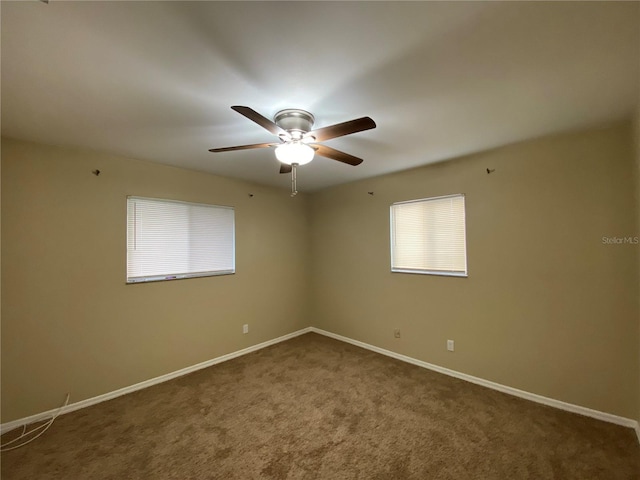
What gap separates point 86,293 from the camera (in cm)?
251

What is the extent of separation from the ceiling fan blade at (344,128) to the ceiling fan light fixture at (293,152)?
0.11 meters

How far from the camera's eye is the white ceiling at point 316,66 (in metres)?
1.08

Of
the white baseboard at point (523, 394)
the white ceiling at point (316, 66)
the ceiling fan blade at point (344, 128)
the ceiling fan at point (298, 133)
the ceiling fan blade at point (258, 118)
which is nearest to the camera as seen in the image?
the white ceiling at point (316, 66)

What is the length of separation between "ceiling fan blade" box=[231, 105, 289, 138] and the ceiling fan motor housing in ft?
0.20

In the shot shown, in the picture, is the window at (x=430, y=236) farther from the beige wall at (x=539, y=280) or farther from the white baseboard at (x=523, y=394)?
the white baseboard at (x=523, y=394)

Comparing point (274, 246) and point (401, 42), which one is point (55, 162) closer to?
point (274, 246)

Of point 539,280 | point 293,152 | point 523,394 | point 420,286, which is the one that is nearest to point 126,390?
point 293,152

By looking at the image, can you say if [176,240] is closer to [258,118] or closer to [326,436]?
[258,118]

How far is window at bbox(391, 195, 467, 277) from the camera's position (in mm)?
2943

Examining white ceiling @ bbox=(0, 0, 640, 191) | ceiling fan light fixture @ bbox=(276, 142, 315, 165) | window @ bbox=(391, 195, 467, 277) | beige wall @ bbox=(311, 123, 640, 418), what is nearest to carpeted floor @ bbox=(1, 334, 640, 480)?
beige wall @ bbox=(311, 123, 640, 418)

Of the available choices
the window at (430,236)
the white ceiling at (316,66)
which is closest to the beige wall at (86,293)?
the white ceiling at (316,66)

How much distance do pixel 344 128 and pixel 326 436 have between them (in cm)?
223

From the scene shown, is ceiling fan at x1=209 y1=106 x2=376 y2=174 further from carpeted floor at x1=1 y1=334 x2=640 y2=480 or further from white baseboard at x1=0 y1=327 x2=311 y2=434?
white baseboard at x1=0 y1=327 x2=311 y2=434

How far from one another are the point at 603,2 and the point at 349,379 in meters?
3.20
